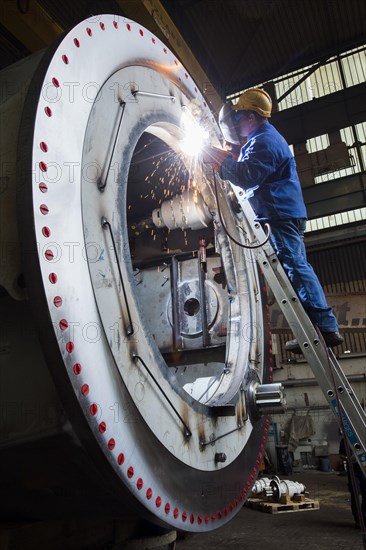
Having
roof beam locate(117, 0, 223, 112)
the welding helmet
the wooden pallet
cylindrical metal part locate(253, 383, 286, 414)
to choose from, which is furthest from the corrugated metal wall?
cylindrical metal part locate(253, 383, 286, 414)

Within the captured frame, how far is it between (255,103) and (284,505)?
14.4ft

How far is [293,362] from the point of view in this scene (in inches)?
463

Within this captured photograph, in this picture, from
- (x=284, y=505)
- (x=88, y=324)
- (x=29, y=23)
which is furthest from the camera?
(x=284, y=505)

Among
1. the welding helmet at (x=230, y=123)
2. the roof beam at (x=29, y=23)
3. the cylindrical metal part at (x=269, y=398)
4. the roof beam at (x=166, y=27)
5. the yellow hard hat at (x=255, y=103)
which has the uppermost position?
the roof beam at (x=166, y=27)

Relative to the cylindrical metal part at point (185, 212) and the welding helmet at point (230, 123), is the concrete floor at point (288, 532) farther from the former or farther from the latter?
the welding helmet at point (230, 123)

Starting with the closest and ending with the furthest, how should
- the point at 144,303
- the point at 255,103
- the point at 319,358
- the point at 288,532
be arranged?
1. the point at 319,358
2. the point at 255,103
3. the point at 144,303
4. the point at 288,532

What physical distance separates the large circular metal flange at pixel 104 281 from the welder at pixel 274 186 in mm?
707

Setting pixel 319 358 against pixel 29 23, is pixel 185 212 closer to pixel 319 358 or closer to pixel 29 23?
pixel 319 358

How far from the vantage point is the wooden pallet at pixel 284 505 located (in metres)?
5.01

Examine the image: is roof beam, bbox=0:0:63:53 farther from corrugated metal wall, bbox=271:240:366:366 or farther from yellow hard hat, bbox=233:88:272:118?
corrugated metal wall, bbox=271:240:366:366

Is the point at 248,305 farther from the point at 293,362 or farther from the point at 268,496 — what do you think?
the point at 293,362

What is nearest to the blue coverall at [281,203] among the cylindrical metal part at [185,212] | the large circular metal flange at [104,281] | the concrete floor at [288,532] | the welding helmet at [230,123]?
the welding helmet at [230,123]

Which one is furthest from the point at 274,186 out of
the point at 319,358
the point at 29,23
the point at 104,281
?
the point at 29,23

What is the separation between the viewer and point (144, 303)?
353cm
